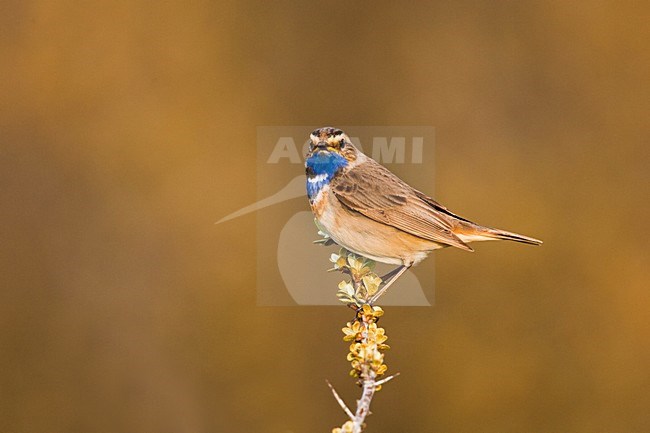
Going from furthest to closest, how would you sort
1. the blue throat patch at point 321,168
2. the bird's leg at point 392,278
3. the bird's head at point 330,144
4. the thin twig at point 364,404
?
1. the blue throat patch at point 321,168
2. the bird's head at point 330,144
3. the bird's leg at point 392,278
4. the thin twig at point 364,404

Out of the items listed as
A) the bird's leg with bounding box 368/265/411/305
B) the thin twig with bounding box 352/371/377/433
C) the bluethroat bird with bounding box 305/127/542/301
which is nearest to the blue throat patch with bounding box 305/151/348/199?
the bluethroat bird with bounding box 305/127/542/301

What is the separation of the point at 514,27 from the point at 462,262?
1.69 meters

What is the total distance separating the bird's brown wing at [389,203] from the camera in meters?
2.97

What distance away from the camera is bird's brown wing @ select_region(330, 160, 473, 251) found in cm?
297

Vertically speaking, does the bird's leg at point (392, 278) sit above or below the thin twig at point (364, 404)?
above

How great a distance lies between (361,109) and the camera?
19.1 feet

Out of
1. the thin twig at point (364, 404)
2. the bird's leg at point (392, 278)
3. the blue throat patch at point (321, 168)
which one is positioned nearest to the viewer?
the thin twig at point (364, 404)

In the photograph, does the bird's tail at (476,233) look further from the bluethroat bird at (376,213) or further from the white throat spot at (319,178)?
the white throat spot at (319,178)

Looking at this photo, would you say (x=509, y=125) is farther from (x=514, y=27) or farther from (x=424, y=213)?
(x=424, y=213)

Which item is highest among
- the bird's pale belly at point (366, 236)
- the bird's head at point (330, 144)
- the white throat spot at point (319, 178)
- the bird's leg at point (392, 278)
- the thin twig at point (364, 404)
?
the bird's head at point (330, 144)

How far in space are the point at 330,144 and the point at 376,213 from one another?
1.03 feet

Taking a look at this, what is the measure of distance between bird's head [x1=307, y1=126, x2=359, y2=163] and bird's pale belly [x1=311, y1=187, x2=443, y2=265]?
137 mm

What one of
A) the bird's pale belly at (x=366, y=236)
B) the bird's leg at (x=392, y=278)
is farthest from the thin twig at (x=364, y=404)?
the bird's pale belly at (x=366, y=236)

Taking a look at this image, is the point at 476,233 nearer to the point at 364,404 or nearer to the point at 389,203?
the point at 389,203
